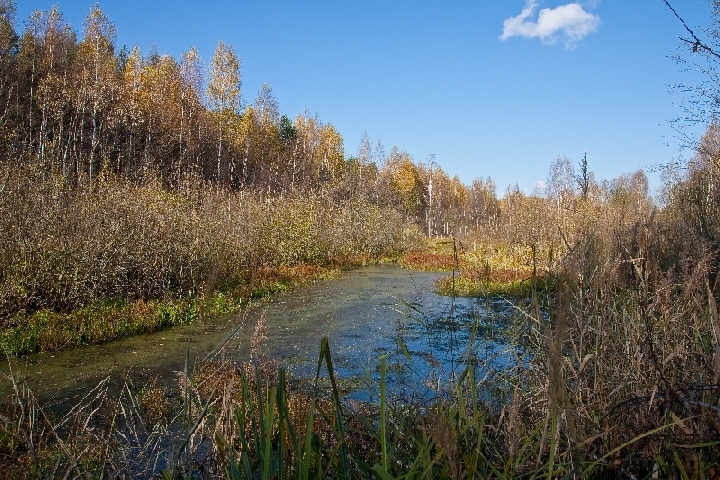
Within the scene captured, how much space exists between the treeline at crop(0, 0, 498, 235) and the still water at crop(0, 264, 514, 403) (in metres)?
10.6

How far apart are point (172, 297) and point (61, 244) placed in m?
2.62

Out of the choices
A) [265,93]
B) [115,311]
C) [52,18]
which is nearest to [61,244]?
[115,311]

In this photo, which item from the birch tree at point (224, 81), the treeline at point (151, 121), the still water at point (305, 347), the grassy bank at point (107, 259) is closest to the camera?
the still water at point (305, 347)

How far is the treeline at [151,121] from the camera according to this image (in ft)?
85.0

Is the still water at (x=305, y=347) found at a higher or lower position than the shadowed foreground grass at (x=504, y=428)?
lower

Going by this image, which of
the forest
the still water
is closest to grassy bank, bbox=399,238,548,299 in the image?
the forest

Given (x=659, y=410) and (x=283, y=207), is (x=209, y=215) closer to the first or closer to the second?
(x=283, y=207)

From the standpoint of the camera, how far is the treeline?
25.9 m

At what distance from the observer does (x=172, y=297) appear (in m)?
11.3

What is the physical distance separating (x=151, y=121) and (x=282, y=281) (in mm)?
20419

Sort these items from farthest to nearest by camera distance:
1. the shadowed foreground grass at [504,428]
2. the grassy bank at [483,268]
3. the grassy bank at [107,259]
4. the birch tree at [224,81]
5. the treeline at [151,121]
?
1. the birch tree at [224,81]
2. the treeline at [151,121]
3. the grassy bank at [483,268]
4. the grassy bank at [107,259]
5. the shadowed foreground grass at [504,428]

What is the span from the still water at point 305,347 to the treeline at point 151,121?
415 inches

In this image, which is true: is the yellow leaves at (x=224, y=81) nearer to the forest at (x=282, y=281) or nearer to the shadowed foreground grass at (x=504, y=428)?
the forest at (x=282, y=281)

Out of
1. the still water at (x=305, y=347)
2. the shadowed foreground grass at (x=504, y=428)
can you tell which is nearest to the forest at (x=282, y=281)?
the shadowed foreground grass at (x=504, y=428)
